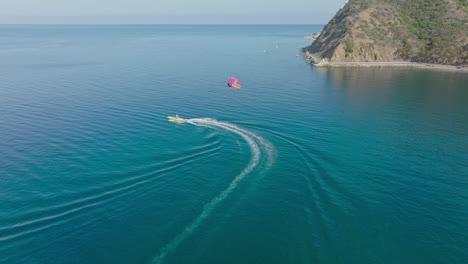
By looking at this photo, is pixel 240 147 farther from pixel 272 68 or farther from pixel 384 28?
pixel 384 28

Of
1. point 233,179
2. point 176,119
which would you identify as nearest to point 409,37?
point 176,119

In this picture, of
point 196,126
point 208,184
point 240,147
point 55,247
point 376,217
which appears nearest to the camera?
point 55,247

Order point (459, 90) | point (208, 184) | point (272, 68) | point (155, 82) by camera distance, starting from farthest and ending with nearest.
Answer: point (272, 68) < point (155, 82) < point (459, 90) < point (208, 184)

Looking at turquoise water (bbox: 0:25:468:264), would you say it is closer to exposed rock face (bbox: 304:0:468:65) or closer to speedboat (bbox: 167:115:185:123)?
speedboat (bbox: 167:115:185:123)

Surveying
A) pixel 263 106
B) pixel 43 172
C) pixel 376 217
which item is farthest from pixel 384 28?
pixel 43 172

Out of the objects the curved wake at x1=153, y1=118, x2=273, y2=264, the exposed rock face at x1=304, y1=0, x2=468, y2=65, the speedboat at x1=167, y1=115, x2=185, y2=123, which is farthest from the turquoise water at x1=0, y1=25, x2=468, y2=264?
the exposed rock face at x1=304, y1=0, x2=468, y2=65

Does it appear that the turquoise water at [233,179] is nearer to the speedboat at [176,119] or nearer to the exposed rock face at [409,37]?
the speedboat at [176,119]
